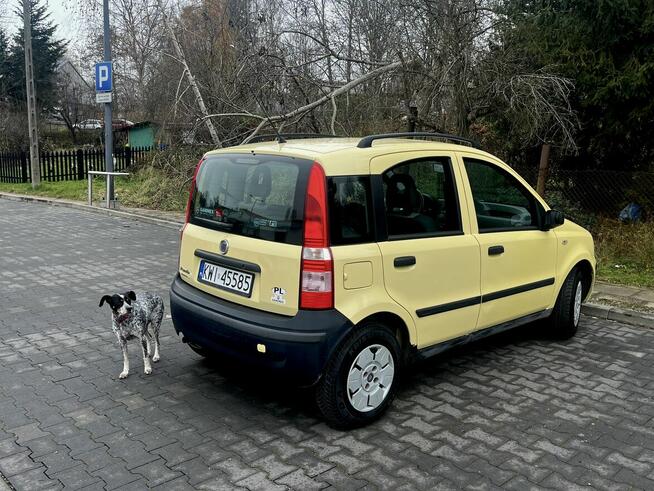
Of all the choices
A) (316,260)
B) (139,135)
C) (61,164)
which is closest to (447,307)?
(316,260)

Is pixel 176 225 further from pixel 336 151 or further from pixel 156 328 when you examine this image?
pixel 336 151

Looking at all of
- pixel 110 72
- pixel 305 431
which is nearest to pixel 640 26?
pixel 305 431

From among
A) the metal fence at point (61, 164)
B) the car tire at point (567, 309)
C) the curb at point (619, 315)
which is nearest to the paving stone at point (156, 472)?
the car tire at point (567, 309)

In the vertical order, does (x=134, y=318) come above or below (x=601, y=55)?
below

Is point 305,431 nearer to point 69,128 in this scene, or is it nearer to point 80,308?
point 80,308

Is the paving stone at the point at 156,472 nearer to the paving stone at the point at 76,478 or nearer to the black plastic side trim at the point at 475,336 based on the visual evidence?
the paving stone at the point at 76,478

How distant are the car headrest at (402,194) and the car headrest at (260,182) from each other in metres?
0.79

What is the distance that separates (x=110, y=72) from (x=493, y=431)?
14.1 meters

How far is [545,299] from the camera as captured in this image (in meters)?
5.20

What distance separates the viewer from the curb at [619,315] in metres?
6.10

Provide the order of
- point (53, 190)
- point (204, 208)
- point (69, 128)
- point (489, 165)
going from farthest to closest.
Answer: point (69, 128)
point (53, 190)
point (489, 165)
point (204, 208)

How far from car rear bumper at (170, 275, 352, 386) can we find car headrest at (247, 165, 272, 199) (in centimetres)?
75

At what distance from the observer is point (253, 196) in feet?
13.0

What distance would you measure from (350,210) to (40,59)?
44.0m
